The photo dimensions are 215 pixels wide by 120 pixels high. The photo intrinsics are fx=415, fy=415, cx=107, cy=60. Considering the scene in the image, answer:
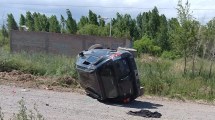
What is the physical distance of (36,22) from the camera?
6888 centimetres

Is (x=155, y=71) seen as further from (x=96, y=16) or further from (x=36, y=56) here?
(x=96, y=16)

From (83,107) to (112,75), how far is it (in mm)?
1301

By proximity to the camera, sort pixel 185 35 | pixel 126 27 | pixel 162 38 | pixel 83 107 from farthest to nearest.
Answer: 1. pixel 126 27
2. pixel 162 38
3. pixel 185 35
4. pixel 83 107

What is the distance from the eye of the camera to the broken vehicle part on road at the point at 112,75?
1070cm

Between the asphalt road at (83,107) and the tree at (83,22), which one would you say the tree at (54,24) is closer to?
the tree at (83,22)

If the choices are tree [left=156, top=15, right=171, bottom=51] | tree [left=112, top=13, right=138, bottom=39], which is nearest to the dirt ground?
tree [left=156, top=15, right=171, bottom=51]

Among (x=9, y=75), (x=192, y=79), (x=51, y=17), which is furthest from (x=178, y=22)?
(x=51, y=17)

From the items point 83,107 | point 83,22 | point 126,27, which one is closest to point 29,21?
point 83,22

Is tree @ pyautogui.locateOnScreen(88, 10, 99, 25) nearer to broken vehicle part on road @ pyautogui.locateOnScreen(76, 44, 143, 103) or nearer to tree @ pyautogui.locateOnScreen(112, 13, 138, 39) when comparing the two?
tree @ pyautogui.locateOnScreen(112, 13, 138, 39)

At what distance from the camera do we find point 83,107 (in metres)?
9.87

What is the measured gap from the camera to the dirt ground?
29.3ft

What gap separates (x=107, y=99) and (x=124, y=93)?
493 mm

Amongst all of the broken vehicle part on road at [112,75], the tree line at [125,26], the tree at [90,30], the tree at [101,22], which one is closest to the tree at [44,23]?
the tree line at [125,26]

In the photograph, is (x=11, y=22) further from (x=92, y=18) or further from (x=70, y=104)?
(x=70, y=104)
